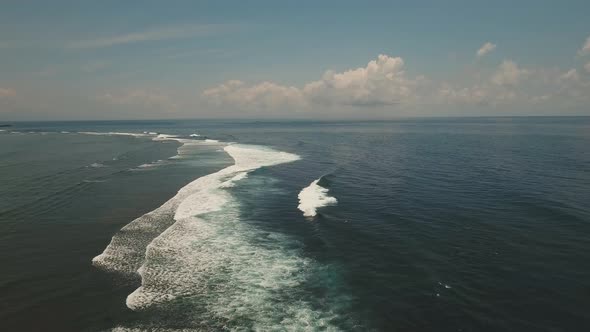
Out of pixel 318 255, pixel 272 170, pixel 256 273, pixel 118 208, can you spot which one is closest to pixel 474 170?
pixel 272 170

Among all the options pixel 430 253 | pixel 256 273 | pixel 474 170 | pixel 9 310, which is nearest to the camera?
A: pixel 9 310

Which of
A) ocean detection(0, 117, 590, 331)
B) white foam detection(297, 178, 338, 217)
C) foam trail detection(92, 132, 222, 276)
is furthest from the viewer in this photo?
white foam detection(297, 178, 338, 217)

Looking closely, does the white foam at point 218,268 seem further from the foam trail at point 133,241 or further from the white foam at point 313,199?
the white foam at point 313,199

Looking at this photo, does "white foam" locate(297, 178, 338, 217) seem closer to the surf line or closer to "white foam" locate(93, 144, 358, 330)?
"white foam" locate(93, 144, 358, 330)

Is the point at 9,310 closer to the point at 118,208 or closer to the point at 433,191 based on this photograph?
the point at 118,208

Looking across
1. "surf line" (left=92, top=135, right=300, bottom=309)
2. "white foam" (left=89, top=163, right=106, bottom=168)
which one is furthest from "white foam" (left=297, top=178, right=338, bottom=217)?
"white foam" (left=89, top=163, right=106, bottom=168)

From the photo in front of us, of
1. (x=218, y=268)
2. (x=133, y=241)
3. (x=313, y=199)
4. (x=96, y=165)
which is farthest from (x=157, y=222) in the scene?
(x=96, y=165)
